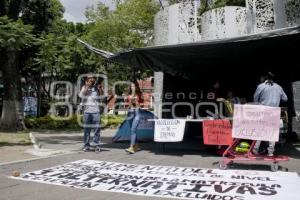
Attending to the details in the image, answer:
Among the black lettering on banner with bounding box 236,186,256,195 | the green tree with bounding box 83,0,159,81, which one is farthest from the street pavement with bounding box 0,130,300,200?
the green tree with bounding box 83,0,159,81

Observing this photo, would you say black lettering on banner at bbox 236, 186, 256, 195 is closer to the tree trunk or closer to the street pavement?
the street pavement

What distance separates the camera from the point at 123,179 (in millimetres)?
7938

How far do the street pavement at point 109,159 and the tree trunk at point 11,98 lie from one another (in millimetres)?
7418

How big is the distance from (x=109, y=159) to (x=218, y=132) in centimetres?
264

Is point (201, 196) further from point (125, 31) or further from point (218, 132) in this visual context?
point (125, 31)

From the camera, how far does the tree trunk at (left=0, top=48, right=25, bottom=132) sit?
66.8ft

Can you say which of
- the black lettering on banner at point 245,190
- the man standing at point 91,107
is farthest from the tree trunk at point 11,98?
the black lettering on banner at point 245,190

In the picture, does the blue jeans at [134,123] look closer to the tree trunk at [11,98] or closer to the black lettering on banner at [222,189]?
the black lettering on banner at [222,189]

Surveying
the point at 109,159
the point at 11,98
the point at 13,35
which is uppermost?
the point at 13,35

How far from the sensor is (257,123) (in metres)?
8.89

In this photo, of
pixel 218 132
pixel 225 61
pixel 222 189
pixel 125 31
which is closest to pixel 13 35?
pixel 225 61

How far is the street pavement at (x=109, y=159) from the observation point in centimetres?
685

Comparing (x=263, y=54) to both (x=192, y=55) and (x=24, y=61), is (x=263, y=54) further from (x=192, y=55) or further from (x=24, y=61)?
(x=24, y=61)

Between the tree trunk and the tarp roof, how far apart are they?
8.75m
